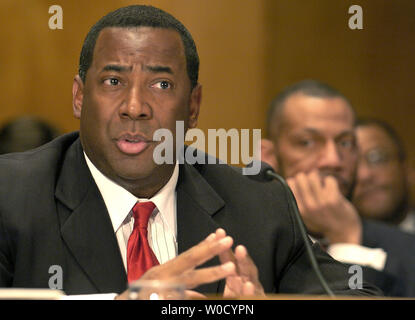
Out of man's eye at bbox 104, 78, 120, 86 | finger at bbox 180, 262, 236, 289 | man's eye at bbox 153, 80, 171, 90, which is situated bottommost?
finger at bbox 180, 262, 236, 289

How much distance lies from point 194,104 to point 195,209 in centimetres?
30

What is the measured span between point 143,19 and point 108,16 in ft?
0.36

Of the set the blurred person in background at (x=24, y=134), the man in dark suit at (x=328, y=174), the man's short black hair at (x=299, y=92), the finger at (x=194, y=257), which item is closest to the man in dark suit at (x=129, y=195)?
the finger at (x=194, y=257)

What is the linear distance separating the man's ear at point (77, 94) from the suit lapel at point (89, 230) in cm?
15

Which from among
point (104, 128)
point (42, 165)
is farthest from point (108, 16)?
point (42, 165)

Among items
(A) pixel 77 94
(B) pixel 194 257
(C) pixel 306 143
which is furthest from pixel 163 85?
(C) pixel 306 143

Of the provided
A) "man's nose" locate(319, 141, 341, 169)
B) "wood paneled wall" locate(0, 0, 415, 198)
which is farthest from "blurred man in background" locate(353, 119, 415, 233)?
"man's nose" locate(319, 141, 341, 169)

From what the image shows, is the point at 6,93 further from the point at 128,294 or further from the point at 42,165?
the point at 128,294

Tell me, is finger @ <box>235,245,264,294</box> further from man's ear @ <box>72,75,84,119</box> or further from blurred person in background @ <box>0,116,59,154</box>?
blurred person in background @ <box>0,116,59,154</box>

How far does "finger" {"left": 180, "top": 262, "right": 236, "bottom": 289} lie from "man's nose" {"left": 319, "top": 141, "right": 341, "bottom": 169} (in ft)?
4.67

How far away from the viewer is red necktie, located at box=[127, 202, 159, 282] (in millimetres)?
1941

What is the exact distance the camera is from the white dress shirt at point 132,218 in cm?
201

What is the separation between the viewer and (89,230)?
6.40 feet

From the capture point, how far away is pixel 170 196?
2.11 metres
